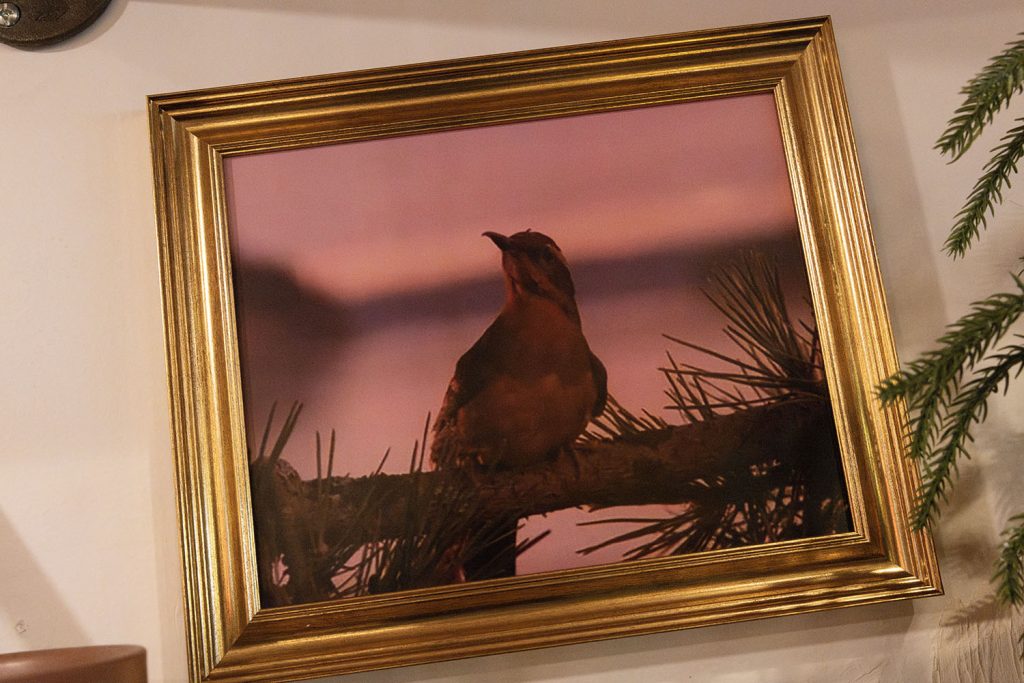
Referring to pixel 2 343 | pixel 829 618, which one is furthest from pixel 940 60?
pixel 2 343

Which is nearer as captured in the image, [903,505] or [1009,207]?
[903,505]

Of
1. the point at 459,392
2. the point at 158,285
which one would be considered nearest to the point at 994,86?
the point at 459,392

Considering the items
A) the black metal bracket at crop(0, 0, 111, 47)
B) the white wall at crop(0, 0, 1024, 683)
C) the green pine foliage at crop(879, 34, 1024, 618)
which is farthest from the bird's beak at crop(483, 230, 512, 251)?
the black metal bracket at crop(0, 0, 111, 47)

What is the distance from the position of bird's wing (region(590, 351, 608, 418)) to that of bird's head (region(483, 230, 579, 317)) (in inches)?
2.8

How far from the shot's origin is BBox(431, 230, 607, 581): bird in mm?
1287

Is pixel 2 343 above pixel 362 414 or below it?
above

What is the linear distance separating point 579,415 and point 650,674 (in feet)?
1.14

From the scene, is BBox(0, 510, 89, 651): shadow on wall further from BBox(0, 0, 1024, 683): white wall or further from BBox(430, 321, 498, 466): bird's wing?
BBox(430, 321, 498, 466): bird's wing

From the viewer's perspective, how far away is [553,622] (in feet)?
4.05

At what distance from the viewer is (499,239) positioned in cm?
135

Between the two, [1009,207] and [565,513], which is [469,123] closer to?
[565,513]

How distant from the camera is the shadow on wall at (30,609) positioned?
1.25 m

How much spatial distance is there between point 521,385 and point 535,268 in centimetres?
16

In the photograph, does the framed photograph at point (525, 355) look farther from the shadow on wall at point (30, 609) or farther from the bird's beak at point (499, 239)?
the shadow on wall at point (30, 609)
